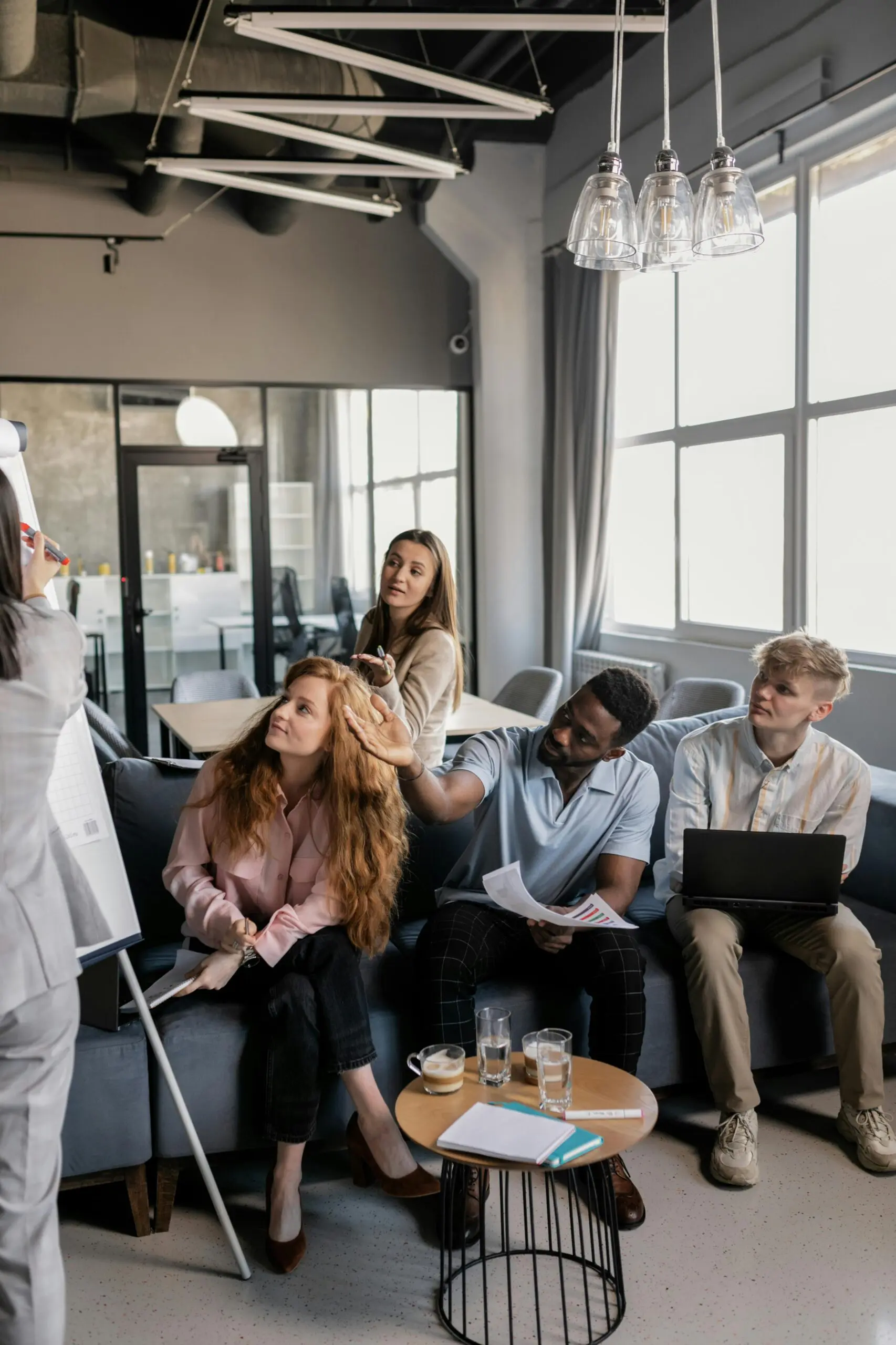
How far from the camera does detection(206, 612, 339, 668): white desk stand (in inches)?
288

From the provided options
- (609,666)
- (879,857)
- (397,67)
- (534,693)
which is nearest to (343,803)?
(879,857)

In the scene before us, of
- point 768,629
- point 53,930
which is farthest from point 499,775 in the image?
point 768,629

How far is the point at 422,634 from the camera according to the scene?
10.6ft

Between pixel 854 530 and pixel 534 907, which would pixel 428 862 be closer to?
pixel 534 907

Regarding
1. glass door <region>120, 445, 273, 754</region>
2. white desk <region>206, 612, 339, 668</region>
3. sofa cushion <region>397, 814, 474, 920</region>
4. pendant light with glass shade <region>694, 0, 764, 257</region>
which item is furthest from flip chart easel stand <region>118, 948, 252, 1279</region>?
white desk <region>206, 612, 339, 668</region>

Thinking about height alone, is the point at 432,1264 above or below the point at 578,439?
below

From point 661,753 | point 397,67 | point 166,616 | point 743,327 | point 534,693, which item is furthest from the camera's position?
point 166,616

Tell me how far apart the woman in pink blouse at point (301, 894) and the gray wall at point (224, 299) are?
16.3 ft

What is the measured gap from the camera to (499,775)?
107 inches

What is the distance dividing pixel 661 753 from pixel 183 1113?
5.83 feet

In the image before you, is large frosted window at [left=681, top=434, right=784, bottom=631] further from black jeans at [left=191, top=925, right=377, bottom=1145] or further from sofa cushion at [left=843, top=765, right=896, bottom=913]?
black jeans at [left=191, top=925, right=377, bottom=1145]

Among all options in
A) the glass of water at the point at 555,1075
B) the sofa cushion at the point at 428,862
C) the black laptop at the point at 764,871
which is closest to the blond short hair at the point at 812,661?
the black laptop at the point at 764,871

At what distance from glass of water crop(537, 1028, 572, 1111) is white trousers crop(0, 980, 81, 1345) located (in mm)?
809

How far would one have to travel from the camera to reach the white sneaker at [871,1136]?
255 centimetres
